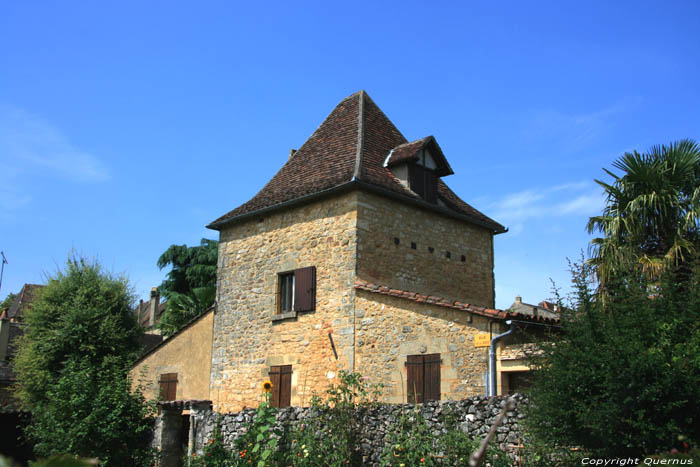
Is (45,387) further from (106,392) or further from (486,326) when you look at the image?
(486,326)

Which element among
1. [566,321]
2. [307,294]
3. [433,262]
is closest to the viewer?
[566,321]

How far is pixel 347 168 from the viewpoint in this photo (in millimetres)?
14023

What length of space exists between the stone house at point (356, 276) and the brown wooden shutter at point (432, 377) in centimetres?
2

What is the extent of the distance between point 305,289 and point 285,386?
2.14 metres

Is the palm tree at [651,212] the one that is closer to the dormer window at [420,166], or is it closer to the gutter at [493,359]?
the gutter at [493,359]

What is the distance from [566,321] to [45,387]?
15.0m

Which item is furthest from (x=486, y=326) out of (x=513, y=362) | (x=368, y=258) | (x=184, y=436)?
(x=184, y=436)

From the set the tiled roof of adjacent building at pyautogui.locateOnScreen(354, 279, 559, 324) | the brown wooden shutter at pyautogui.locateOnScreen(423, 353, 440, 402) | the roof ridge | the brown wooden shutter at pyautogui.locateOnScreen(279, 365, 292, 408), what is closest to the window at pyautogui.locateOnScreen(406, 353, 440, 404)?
the brown wooden shutter at pyautogui.locateOnScreen(423, 353, 440, 402)

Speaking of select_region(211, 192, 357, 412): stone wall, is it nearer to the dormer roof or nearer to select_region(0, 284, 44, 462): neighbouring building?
the dormer roof

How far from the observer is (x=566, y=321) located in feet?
22.4

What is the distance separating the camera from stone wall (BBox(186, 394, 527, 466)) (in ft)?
24.3

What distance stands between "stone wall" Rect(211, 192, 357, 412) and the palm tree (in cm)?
503

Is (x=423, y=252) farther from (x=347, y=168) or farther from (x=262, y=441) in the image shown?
(x=262, y=441)

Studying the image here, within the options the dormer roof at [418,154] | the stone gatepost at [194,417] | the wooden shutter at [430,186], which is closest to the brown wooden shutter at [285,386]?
the stone gatepost at [194,417]
